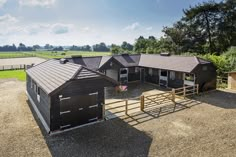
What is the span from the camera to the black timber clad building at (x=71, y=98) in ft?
35.6

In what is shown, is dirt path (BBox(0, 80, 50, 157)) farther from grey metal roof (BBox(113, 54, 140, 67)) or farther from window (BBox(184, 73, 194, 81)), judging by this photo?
window (BBox(184, 73, 194, 81))

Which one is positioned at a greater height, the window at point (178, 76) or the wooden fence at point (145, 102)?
the window at point (178, 76)

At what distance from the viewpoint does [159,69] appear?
71.2 feet

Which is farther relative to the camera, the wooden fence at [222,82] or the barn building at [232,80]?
the wooden fence at [222,82]

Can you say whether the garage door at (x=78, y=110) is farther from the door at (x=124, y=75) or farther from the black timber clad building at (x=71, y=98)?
the door at (x=124, y=75)

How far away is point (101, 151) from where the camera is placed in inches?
356

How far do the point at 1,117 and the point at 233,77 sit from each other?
828 inches

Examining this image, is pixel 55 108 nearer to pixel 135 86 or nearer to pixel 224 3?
pixel 135 86

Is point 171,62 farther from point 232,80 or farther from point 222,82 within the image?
point 222,82

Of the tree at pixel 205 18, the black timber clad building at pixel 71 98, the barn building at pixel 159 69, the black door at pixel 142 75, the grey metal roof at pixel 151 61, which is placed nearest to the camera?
the black timber clad building at pixel 71 98

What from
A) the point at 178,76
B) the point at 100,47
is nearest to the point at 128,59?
the point at 178,76

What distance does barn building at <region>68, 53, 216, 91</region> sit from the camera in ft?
63.4

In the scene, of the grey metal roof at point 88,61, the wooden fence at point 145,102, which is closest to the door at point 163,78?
the wooden fence at point 145,102

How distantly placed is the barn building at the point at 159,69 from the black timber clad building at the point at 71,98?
9.52 metres
